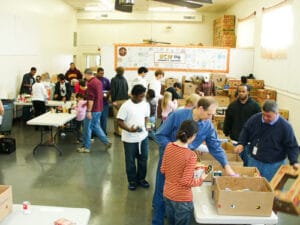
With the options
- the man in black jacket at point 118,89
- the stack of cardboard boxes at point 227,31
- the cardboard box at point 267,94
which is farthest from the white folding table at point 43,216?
the stack of cardboard boxes at point 227,31

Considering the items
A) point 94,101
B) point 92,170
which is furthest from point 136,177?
point 94,101

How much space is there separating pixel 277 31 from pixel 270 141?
565 centimetres

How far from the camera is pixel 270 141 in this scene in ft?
11.6

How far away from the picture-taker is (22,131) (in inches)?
333

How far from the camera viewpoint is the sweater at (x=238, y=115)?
4.59 meters

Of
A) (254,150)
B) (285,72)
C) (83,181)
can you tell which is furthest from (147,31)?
(254,150)

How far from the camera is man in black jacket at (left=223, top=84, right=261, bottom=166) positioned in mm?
4586

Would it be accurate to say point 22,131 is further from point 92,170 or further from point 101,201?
point 101,201

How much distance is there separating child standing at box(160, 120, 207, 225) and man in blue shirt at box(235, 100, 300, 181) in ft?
3.56

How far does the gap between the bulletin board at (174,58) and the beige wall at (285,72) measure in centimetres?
109

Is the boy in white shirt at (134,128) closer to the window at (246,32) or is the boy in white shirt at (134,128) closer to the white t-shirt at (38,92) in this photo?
the white t-shirt at (38,92)

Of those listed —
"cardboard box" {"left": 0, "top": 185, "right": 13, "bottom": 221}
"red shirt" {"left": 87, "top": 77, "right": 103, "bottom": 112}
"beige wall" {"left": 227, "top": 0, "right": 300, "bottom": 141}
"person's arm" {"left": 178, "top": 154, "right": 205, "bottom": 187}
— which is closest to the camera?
"cardboard box" {"left": 0, "top": 185, "right": 13, "bottom": 221}

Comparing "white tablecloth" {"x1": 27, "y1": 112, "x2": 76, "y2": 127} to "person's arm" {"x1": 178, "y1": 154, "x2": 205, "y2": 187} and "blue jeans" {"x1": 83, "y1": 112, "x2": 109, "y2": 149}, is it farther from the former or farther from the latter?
"person's arm" {"x1": 178, "y1": 154, "x2": 205, "y2": 187}

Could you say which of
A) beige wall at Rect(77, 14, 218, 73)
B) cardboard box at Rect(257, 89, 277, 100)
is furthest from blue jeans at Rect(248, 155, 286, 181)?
beige wall at Rect(77, 14, 218, 73)
